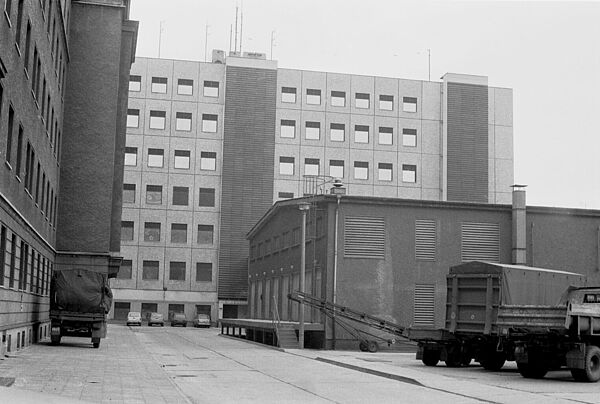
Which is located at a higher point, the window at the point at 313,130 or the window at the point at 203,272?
the window at the point at 313,130

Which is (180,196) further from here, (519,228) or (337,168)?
(519,228)

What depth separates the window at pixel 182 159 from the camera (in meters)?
76.4

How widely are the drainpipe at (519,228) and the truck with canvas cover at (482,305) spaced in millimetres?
11239

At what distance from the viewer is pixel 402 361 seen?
1122 inches

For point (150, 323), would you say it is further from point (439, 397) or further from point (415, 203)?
point (439, 397)

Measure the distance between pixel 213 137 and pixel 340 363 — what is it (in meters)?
52.8

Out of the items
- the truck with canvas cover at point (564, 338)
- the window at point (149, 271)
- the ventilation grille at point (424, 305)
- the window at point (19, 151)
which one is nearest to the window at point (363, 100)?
the window at point (149, 271)

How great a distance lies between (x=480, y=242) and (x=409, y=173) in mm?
41177

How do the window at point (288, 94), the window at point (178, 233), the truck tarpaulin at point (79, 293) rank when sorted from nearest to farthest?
1. the truck tarpaulin at point (79, 293)
2. the window at point (178, 233)
3. the window at point (288, 94)

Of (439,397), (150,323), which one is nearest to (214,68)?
(150,323)

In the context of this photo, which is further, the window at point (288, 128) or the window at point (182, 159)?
the window at point (288, 128)

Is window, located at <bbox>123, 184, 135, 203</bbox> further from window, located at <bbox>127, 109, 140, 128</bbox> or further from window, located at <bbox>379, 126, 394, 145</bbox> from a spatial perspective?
window, located at <bbox>379, 126, 394, 145</bbox>

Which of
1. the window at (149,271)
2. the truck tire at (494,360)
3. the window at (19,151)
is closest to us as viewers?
the truck tire at (494,360)

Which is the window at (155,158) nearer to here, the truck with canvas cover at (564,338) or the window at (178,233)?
the window at (178,233)
